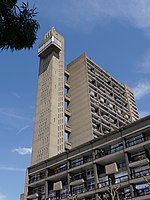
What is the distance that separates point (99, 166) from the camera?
44.2m

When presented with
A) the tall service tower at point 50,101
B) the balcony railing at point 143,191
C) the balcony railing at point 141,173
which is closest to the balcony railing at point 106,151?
the balcony railing at point 141,173

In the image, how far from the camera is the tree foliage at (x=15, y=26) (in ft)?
23.1

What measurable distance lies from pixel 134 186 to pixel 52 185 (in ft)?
62.4

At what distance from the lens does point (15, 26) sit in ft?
23.6

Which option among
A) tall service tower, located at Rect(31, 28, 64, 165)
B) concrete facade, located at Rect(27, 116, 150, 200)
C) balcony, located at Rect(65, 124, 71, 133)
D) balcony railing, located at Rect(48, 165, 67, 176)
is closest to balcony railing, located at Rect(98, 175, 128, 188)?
concrete facade, located at Rect(27, 116, 150, 200)

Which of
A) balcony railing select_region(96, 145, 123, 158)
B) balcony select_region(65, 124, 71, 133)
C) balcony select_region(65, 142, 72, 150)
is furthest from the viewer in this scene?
balcony select_region(65, 124, 71, 133)

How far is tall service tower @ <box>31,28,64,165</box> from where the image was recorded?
68562mm

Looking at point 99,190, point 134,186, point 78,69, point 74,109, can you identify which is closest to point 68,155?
point 99,190

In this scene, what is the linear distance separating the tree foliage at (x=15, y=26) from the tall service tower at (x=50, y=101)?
5992 centimetres

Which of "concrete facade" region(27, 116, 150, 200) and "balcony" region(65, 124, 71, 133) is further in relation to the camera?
"balcony" region(65, 124, 71, 133)

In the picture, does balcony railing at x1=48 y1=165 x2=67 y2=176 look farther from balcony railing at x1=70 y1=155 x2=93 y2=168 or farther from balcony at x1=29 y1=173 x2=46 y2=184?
balcony railing at x1=70 y1=155 x2=93 y2=168

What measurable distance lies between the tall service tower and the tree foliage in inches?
2359

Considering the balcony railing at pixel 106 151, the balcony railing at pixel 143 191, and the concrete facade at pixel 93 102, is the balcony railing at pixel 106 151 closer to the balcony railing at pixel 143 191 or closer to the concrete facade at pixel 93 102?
the balcony railing at pixel 143 191

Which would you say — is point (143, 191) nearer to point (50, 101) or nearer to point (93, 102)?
point (50, 101)
